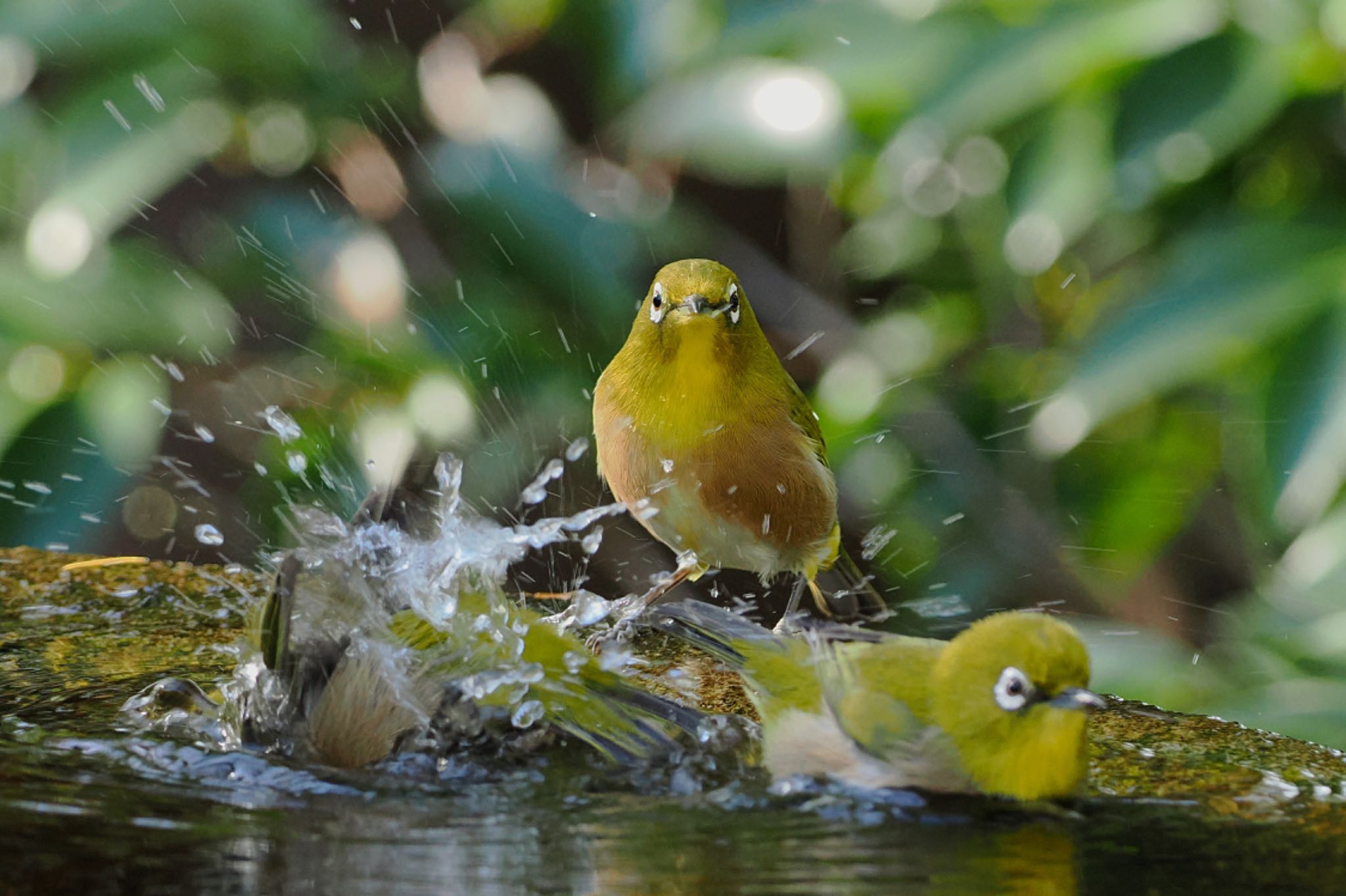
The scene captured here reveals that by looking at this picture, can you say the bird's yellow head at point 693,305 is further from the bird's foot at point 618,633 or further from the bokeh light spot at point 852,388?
the bird's foot at point 618,633

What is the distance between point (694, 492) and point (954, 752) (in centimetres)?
130

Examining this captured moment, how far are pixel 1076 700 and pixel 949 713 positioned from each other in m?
0.19

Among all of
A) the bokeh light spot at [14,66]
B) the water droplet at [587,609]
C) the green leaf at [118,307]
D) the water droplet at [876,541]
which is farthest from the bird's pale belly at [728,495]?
the bokeh light spot at [14,66]

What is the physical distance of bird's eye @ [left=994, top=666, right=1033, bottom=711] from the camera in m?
2.14

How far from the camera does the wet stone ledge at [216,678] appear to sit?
2051 mm

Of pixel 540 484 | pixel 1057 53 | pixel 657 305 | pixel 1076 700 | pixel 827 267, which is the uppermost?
pixel 827 267

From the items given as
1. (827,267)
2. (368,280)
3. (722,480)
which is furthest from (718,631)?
(827,267)

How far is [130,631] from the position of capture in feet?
9.42

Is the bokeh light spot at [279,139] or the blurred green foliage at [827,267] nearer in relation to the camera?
the blurred green foliage at [827,267]

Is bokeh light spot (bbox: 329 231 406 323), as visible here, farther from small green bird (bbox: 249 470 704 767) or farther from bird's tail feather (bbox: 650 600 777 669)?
bird's tail feather (bbox: 650 600 777 669)

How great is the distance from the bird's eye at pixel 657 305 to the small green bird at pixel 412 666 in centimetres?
96

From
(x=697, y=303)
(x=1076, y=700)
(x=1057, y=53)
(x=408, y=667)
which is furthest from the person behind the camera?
(x=697, y=303)

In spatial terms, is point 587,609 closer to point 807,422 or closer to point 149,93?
point 807,422

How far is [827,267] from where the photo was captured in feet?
15.0
